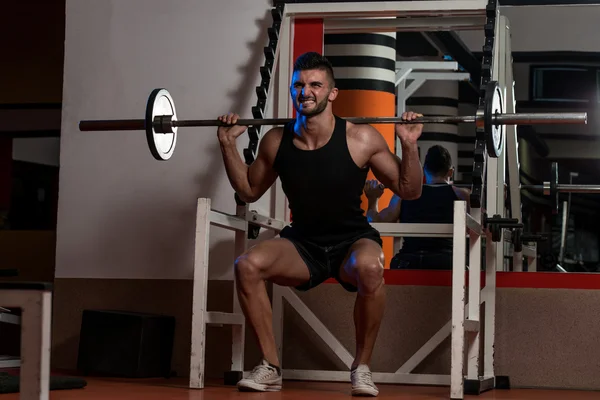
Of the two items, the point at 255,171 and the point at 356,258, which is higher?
the point at 255,171

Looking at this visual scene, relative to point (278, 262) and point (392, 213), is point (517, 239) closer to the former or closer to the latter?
point (392, 213)

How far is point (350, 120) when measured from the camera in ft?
12.7

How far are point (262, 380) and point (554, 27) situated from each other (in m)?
2.46

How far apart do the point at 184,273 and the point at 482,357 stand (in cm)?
149

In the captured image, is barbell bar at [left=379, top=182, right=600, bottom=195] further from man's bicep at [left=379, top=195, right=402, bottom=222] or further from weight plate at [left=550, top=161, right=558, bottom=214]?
man's bicep at [left=379, top=195, right=402, bottom=222]

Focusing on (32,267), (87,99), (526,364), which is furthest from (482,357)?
(32,267)

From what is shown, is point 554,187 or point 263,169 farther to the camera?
point 554,187

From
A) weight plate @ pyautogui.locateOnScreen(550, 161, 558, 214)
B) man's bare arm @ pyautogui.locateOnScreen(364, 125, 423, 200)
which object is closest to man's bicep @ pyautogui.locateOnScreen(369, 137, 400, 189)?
man's bare arm @ pyautogui.locateOnScreen(364, 125, 423, 200)

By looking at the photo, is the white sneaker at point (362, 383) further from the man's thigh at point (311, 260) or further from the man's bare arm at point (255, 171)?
the man's bare arm at point (255, 171)

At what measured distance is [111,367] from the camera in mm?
4305

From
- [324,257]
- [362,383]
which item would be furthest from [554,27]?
[362,383]

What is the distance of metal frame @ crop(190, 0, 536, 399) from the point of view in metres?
3.59

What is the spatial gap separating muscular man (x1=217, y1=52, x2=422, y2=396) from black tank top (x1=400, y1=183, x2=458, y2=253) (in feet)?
2.68

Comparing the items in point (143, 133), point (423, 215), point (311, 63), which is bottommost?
point (423, 215)
